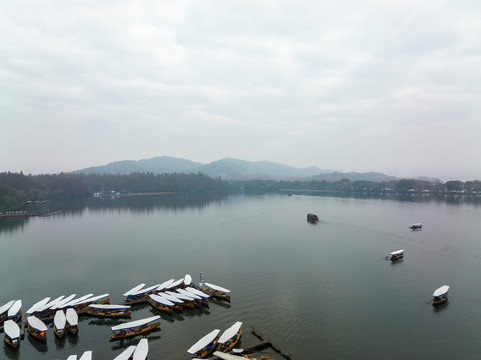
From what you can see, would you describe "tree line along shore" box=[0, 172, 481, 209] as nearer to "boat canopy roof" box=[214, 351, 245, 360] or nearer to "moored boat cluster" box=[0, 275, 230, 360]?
"moored boat cluster" box=[0, 275, 230, 360]

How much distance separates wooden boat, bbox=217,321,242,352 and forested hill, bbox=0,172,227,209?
3794 inches

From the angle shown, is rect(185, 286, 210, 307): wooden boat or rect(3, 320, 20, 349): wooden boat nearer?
rect(3, 320, 20, 349): wooden boat

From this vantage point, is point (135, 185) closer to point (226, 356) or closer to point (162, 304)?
point (162, 304)

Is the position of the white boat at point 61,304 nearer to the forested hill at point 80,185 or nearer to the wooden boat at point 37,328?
the wooden boat at point 37,328

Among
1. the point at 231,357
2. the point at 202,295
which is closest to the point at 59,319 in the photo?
the point at 202,295

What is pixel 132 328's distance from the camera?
21.1 meters

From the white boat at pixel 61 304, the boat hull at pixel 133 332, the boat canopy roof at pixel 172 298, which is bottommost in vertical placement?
the boat hull at pixel 133 332

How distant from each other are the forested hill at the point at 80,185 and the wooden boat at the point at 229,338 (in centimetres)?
9637

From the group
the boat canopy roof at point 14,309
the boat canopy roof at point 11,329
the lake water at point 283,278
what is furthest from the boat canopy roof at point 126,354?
the boat canopy roof at point 14,309

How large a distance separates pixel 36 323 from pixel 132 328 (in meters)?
7.23

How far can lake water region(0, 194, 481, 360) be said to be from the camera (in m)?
20.8

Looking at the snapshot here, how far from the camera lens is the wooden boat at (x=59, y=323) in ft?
68.4

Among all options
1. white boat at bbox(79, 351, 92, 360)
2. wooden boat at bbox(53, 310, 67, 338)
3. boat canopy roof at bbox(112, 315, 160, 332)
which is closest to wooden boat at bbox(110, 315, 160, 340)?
boat canopy roof at bbox(112, 315, 160, 332)

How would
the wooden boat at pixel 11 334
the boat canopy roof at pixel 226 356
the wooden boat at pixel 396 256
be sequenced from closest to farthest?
1. the boat canopy roof at pixel 226 356
2. the wooden boat at pixel 11 334
3. the wooden boat at pixel 396 256
